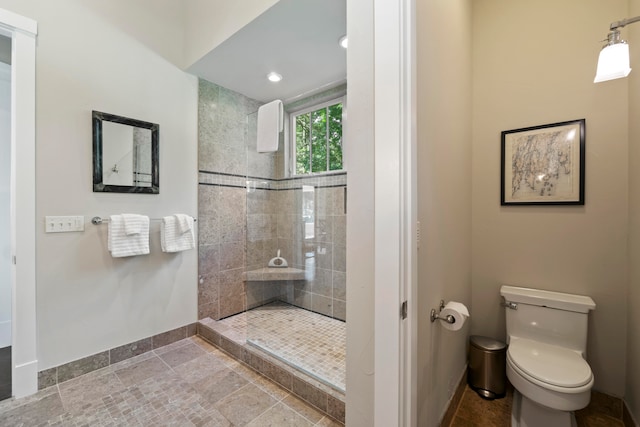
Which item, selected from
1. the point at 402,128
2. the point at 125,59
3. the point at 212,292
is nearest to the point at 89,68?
the point at 125,59

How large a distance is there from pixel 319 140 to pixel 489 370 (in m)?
2.34

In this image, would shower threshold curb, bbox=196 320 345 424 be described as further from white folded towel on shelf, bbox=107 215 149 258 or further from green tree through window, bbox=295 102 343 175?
green tree through window, bbox=295 102 343 175

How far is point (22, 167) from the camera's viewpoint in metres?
1.64

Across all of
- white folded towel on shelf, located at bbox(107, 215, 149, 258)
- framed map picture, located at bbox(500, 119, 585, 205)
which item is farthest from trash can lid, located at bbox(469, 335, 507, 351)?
white folded towel on shelf, located at bbox(107, 215, 149, 258)

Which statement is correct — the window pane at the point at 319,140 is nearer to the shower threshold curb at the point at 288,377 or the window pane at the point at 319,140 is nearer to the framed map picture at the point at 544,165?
the framed map picture at the point at 544,165

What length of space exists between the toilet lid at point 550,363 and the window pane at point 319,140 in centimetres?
204

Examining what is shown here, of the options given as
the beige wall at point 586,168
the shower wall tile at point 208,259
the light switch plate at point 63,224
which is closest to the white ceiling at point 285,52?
the beige wall at point 586,168

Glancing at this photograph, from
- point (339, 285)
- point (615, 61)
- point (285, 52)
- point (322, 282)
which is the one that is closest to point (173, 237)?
point (322, 282)

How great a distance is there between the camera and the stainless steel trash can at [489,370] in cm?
179

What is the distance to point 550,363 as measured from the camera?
1512 millimetres

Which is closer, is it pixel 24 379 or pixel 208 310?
pixel 24 379

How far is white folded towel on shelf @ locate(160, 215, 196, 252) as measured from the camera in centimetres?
222

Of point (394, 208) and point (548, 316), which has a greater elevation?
point (394, 208)

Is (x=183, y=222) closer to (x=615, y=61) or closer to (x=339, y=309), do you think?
(x=339, y=309)
